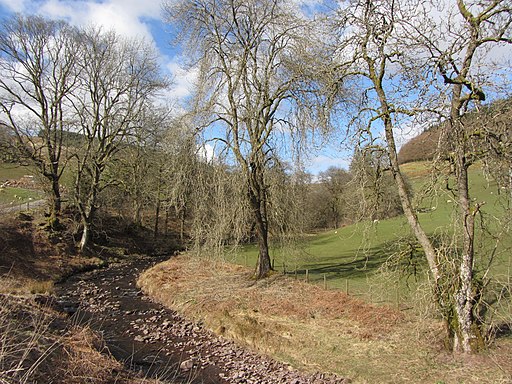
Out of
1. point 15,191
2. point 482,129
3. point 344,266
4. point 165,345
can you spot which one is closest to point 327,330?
point 165,345

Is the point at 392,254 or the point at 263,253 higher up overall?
the point at 392,254

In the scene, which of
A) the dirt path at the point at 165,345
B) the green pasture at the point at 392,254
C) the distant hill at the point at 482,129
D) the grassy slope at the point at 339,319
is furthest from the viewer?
the dirt path at the point at 165,345

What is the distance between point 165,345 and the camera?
9586 millimetres

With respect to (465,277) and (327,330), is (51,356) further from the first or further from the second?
(465,277)

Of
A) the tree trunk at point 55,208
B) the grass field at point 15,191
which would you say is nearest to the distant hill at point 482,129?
the tree trunk at point 55,208

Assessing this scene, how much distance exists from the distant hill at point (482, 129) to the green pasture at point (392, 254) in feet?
1.25

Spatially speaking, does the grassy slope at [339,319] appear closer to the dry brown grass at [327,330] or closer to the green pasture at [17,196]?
the dry brown grass at [327,330]

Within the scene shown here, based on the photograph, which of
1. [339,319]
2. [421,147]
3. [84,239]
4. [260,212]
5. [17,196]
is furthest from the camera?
[17,196]

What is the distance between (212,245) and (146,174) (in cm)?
1532

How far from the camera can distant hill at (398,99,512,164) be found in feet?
20.2

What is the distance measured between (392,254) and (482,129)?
323 cm

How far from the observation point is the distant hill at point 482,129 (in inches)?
242

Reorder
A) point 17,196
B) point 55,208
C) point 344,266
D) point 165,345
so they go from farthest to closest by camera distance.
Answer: point 17,196 < point 55,208 < point 344,266 < point 165,345

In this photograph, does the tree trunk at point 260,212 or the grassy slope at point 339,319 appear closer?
the grassy slope at point 339,319
